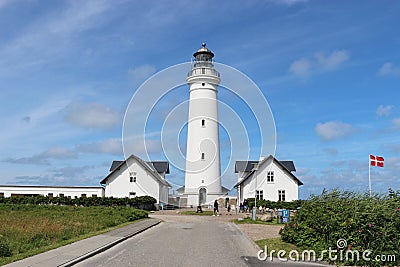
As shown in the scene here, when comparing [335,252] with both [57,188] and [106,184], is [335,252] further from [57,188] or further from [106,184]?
[57,188]

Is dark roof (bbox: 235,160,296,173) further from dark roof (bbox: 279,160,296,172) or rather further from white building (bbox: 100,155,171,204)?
white building (bbox: 100,155,171,204)

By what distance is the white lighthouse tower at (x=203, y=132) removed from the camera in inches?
1955

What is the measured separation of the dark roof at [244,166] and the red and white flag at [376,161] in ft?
107

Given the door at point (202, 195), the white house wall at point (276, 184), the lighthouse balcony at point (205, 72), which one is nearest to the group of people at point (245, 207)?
the white house wall at point (276, 184)

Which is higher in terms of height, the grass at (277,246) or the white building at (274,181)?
the white building at (274,181)

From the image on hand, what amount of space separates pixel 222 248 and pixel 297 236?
264 cm

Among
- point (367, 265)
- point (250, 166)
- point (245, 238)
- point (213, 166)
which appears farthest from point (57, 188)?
point (367, 265)

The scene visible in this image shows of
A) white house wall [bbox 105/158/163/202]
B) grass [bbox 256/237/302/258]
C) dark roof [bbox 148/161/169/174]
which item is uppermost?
dark roof [bbox 148/161/169/174]

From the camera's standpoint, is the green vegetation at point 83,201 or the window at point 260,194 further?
the window at point 260,194

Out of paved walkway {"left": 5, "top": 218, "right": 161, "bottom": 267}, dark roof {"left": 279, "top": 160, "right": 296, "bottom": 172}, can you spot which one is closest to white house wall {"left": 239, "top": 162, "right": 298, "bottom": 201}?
dark roof {"left": 279, "top": 160, "right": 296, "bottom": 172}

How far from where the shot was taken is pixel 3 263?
448 inches

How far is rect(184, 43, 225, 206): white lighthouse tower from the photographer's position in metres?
49.7

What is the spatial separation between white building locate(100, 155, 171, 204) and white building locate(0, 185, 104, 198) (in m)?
3.25

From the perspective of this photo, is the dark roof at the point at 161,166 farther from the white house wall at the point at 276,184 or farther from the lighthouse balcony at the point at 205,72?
the lighthouse balcony at the point at 205,72
